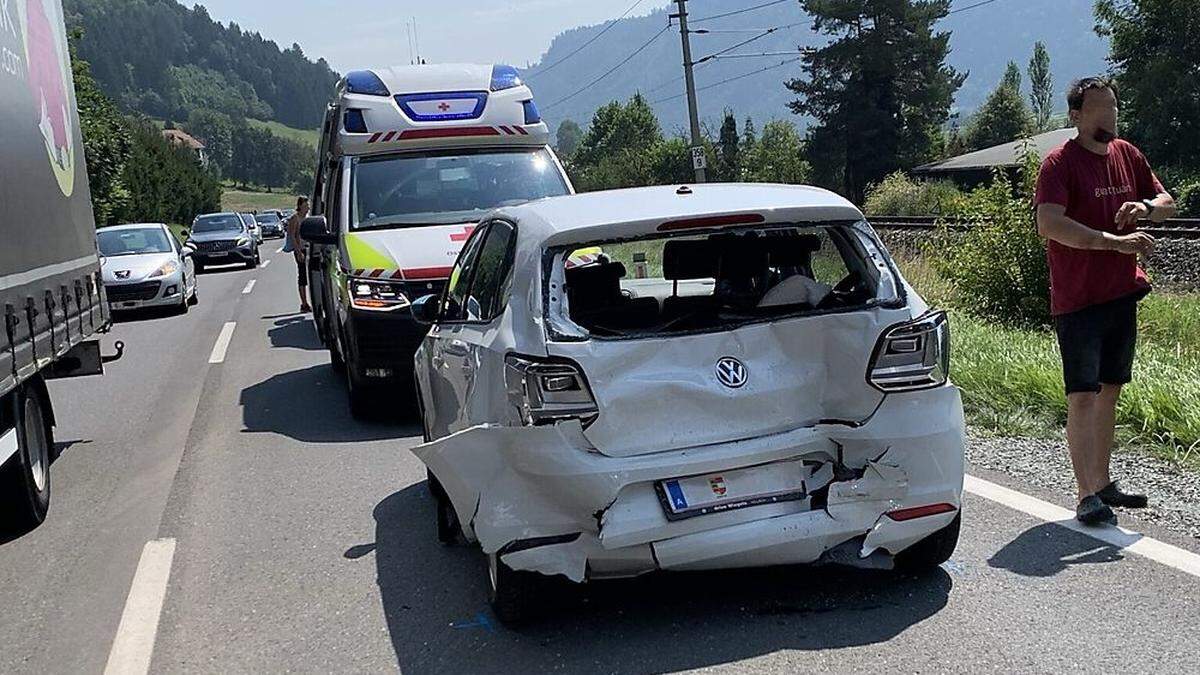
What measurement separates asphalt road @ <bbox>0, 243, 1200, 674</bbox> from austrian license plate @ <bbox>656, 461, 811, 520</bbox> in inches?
19.3

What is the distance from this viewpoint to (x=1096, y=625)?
4.35 metres

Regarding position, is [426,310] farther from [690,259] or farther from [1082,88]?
[1082,88]

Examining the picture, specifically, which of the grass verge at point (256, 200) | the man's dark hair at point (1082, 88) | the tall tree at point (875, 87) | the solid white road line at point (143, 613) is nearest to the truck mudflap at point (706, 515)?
the solid white road line at point (143, 613)

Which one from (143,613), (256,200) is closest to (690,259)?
(143,613)

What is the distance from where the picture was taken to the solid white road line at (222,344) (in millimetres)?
13790

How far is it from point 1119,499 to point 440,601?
9.76ft

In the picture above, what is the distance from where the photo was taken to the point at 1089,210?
5.50m

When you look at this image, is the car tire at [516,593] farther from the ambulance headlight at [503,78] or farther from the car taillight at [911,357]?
the ambulance headlight at [503,78]

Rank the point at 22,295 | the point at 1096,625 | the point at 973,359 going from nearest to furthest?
1. the point at 1096,625
2. the point at 22,295
3. the point at 973,359

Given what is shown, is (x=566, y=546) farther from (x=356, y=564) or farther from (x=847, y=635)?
(x=356, y=564)

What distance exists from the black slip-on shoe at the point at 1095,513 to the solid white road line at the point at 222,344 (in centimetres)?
1016

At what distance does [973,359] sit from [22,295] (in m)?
6.13

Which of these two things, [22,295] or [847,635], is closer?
[847,635]

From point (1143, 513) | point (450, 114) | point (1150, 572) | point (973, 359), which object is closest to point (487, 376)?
point (1150, 572)
